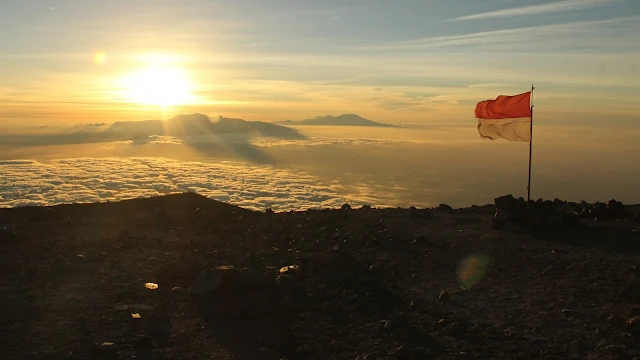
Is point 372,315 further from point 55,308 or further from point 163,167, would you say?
point 163,167

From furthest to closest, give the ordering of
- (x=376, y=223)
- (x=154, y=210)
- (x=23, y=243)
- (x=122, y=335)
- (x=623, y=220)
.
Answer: (x=154, y=210)
(x=376, y=223)
(x=623, y=220)
(x=23, y=243)
(x=122, y=335)

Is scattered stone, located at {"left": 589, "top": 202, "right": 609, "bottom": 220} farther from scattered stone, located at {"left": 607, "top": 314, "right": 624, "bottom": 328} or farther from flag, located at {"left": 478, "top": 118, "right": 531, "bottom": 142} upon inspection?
scattered stone, located at {"left": 607, "top": 314, "right": 624, "bottom": 328}

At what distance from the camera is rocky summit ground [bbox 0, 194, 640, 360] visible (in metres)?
9.29

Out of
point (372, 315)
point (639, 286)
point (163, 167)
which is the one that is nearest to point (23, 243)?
point (372, 315)

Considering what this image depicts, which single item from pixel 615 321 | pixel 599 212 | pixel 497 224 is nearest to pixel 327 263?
pixel 497 224

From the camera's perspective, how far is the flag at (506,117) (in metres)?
17.6

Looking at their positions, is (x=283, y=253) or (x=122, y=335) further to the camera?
(x=283, y=253)

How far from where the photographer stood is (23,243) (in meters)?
15.3

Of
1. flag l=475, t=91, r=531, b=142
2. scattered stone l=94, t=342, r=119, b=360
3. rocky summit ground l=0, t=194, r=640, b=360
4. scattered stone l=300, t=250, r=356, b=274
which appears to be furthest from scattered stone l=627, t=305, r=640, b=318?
scattered stone l=94, t=342, r=119, b=360

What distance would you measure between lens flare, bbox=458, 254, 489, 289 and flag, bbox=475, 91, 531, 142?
591 cm

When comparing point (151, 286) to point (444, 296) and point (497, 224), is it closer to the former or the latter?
point (444, 296)

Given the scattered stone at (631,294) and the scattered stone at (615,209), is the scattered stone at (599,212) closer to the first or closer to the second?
the scattered stone at (615,209)

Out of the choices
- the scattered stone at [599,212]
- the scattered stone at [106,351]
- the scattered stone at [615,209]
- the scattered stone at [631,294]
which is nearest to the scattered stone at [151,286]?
the scattered stone at [106,351]

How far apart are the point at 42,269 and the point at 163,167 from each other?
4921 inches
